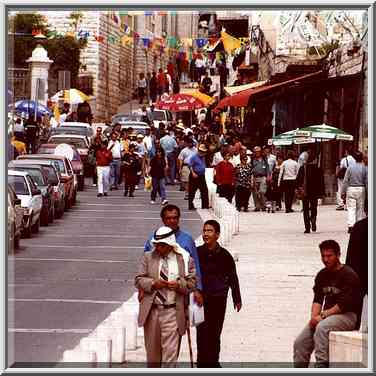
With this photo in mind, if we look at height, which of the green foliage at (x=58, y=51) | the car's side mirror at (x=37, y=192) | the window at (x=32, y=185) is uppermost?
the green foliage at (x=58, y=51)

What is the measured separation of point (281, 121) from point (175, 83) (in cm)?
2031

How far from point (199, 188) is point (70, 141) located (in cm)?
1047

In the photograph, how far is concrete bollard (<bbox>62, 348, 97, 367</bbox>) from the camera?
37.6 ft

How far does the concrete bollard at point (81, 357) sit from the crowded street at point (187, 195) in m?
0.02

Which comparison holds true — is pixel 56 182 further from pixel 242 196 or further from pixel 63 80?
pixel 63 80

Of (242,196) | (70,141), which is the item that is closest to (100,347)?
(242,196)

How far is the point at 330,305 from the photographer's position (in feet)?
39.0

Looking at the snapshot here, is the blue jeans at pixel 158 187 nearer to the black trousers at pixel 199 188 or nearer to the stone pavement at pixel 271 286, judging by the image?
the black trousers at pixel 199 188

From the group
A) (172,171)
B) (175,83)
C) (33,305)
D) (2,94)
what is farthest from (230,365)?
(175,83)

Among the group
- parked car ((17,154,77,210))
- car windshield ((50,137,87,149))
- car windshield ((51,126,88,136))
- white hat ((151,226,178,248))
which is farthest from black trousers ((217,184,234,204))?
white hat ((151,226,178,248))

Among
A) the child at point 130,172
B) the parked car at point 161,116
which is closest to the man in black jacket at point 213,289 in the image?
the child at point 130,172

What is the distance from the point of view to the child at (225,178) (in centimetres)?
3325

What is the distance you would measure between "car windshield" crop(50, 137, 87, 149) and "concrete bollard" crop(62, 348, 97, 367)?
31.4 meters

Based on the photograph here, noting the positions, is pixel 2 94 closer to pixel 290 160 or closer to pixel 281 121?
pixel 290 160
